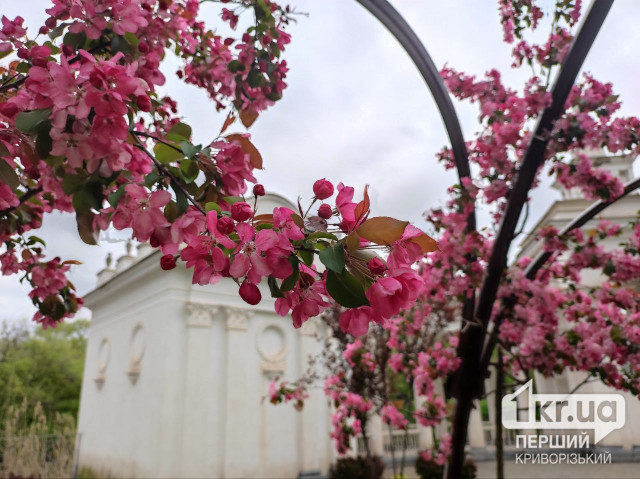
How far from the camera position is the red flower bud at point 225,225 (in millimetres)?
540

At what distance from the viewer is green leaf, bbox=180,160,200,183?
680 millimetres

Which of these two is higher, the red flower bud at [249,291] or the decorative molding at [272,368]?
the red flower bud at [249,291]

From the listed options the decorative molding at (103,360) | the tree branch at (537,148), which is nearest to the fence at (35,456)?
the decorative molding at (103,360)

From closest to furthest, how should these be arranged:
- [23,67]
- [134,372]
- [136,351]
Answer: [23,67] < [134,372] < [136,351]

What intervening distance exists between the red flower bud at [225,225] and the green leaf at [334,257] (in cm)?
14

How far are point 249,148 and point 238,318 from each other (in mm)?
7287

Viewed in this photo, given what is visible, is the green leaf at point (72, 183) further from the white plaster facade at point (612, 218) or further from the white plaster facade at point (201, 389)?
the white plaster facade at point (201, 389)

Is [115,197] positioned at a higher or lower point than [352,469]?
higher

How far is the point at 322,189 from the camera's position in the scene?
1.90ft

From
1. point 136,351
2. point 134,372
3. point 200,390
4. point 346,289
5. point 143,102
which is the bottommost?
point 200,390

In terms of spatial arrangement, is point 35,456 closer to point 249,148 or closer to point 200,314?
point 200,314

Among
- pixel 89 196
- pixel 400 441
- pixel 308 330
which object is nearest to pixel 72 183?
pixel 89 196

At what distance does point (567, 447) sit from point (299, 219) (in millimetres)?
2675

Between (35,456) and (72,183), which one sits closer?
(72,183)
